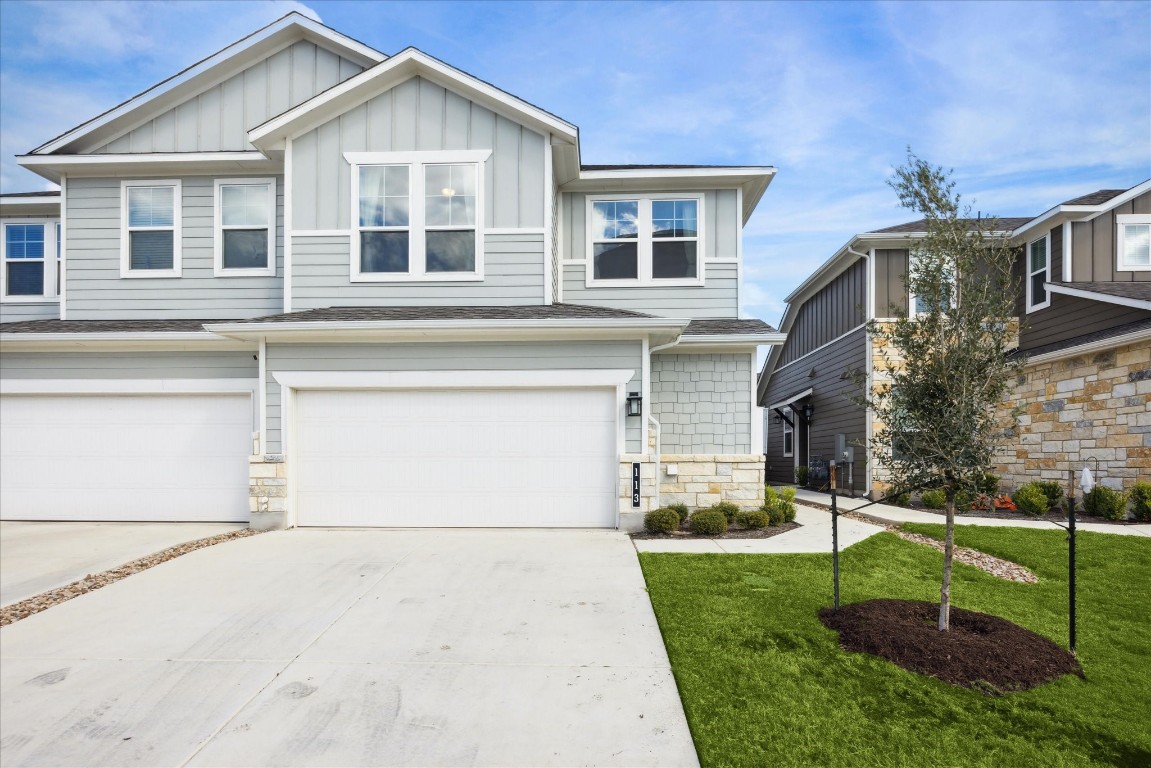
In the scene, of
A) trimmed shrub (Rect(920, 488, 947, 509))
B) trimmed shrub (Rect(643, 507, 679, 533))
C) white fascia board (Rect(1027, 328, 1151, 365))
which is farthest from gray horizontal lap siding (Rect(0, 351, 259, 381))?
white fascia board (Rect(1027, 328, 1151, 365))

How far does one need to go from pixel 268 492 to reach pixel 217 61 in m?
7.64

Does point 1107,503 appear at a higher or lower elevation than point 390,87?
lower

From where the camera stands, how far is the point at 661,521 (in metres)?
9.10

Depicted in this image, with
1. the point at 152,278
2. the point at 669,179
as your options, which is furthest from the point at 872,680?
the point at 152,278

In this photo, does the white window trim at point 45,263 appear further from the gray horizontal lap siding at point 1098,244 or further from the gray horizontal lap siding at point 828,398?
the gray horizontal lap siding at point 1098,244

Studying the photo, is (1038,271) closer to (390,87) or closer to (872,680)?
(872,680)

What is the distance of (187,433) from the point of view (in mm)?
10461

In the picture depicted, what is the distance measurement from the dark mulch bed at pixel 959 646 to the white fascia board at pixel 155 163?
1092 centimetres

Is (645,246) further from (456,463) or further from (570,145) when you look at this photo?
(456,463)

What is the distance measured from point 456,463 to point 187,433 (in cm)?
463

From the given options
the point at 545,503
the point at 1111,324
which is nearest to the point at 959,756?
the point at 545,503

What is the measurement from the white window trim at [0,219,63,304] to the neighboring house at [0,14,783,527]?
0.15 feet

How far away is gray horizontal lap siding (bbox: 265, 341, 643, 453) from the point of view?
371 inches

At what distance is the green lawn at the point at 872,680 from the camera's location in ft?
11.8
